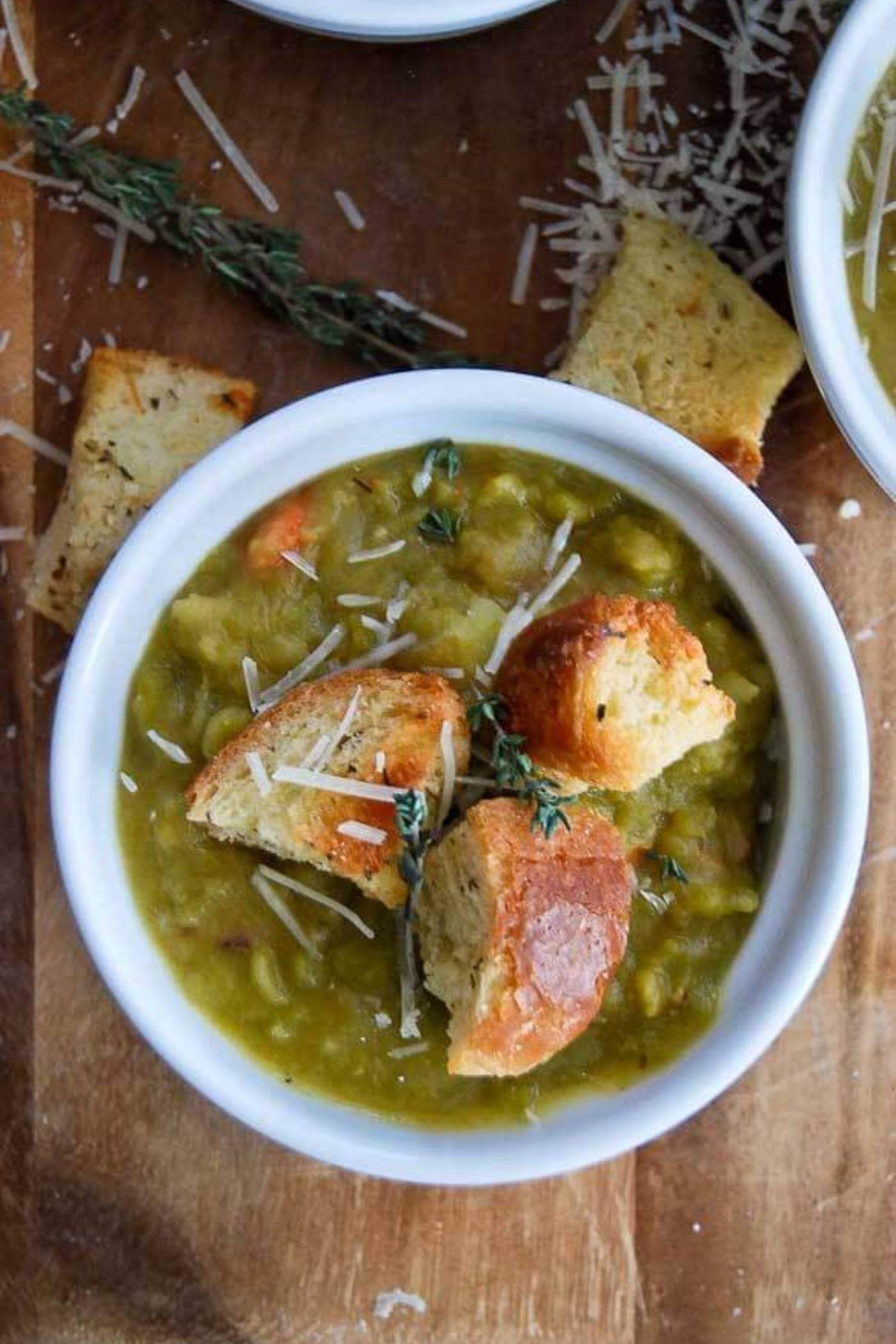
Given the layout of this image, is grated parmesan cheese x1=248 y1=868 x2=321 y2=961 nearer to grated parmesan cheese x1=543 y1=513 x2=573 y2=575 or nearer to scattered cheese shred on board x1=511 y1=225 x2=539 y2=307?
grated parmesan cheese x1=543 y1=513 x2=573 y2=575

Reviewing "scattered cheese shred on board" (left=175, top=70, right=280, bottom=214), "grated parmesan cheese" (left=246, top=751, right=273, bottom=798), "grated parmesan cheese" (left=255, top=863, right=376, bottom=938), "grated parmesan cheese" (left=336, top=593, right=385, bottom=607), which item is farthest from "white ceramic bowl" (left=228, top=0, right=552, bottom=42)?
"grated parmesan cheese" (left=255, top=863, right=376, bottom=938)

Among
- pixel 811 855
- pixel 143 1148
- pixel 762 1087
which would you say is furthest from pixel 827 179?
pixel 143 1148

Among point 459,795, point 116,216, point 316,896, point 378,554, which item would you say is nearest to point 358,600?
point 378,554

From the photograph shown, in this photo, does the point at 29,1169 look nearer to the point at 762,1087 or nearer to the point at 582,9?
the point at 762,1087

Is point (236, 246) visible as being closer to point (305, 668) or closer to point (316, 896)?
point (305, 668)

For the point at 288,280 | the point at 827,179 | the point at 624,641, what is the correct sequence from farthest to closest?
the point at 288,280 → the point at 827,179 → the point at 624,641

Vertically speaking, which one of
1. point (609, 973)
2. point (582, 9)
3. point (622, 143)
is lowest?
point (609, 973)
